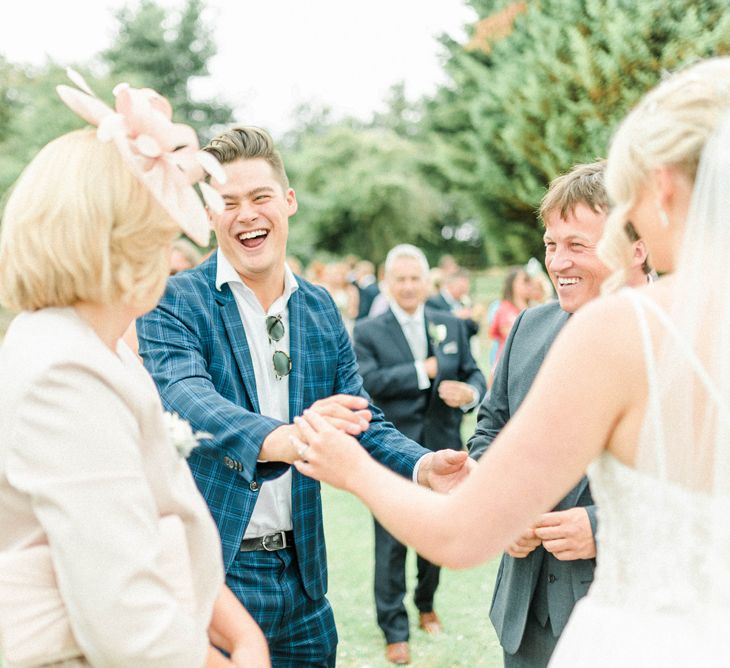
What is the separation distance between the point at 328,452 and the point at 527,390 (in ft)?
3.83

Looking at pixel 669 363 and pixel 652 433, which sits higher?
pixel 669 363

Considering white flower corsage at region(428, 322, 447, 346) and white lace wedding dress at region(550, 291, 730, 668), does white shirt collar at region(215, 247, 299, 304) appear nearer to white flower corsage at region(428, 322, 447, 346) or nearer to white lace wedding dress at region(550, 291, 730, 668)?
white lace wedding dress at region(550, 291, 730, 668)

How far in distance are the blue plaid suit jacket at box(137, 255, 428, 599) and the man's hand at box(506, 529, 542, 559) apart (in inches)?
18.1

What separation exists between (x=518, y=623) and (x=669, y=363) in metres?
1.69

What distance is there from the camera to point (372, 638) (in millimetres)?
6156

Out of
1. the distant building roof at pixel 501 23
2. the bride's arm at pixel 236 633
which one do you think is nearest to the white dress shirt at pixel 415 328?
the bride's arm at pixel 236 633

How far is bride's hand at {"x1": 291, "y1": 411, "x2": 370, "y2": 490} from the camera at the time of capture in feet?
7.05

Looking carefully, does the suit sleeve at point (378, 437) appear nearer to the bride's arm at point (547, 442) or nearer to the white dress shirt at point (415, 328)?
the bride's arm at point (547, 442)

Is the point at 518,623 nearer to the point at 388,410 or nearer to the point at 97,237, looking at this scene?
the point at 97,237

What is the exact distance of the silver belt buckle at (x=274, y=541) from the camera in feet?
10.4

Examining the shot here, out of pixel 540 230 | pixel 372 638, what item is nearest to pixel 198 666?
pixel 372 638

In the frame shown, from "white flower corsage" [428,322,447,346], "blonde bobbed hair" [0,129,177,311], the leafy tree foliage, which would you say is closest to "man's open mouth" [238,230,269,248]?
"blonde bobbed hair" [0,129,177,311]

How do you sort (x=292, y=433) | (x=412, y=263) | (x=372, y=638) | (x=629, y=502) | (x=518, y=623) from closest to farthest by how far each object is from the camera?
1. (x=629, y=502)
2. (x=292, y=433)
3. (x=518, y=623)
4. (x=372, y=638)
5. (x=412, y=263)

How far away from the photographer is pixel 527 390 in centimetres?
315
